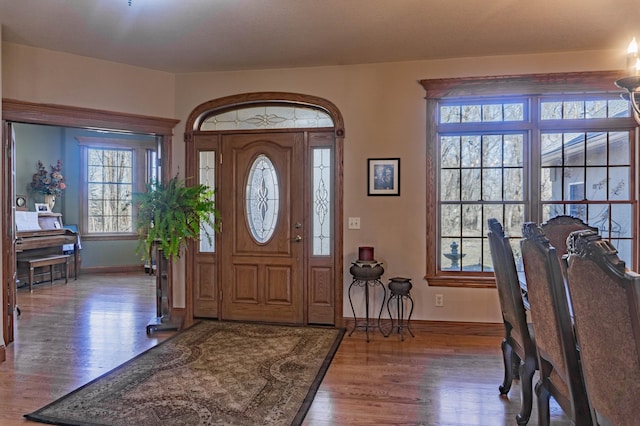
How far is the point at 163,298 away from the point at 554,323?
13.0 ft

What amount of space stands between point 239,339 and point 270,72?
2.79 m

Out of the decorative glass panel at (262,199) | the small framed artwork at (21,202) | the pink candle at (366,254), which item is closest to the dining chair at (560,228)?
the pink candle at (366,254)

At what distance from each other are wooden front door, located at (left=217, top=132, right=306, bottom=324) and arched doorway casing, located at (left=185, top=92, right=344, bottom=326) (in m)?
0.01

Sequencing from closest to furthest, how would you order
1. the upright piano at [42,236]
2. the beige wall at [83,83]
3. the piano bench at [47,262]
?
the beige wall at [83,83] → the piano bench at [47,262] → the upright piano at [42,236]

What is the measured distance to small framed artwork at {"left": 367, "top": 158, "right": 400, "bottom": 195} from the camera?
4.46 meters

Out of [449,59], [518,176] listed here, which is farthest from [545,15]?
[518,176]

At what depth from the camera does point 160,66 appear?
4621 millimetres

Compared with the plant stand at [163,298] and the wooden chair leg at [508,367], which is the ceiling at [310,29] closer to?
the plant stand at [163,298]

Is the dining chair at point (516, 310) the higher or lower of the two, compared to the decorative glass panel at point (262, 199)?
lower

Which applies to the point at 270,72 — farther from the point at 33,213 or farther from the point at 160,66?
the point at 33,213

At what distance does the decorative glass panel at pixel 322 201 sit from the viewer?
4.66 meters

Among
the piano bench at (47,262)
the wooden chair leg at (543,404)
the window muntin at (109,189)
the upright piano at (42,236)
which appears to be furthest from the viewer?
the window muntin at (109,189)

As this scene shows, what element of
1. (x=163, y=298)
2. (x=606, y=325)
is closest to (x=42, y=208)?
(x=163, y=298)

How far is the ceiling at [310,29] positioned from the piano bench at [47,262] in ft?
12.2
